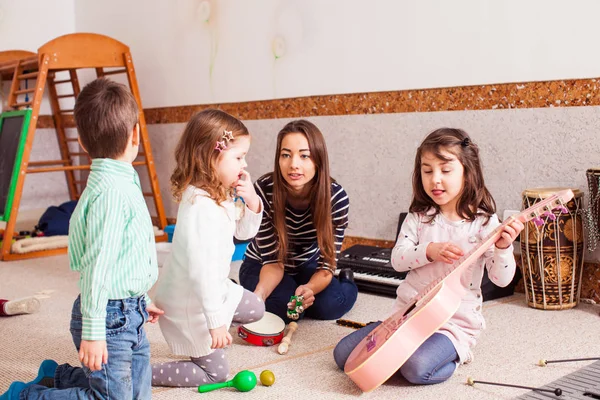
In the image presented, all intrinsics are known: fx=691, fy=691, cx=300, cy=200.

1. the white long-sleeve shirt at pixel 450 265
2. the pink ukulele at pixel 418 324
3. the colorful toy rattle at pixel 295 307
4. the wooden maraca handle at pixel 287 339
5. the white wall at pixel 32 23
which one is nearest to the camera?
the pink ukulele at pixel 418 324

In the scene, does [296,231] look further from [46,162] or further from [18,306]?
[46,162]

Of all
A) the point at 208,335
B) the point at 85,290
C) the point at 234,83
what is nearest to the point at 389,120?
the point at 234,83

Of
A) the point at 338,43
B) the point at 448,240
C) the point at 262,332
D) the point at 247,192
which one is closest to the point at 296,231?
the point at 262,332

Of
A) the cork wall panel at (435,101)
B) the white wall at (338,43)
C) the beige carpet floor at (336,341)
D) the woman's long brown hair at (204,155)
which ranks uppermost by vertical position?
the white wall at (338,43)

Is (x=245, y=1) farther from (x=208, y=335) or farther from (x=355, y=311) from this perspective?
(x=208, y=335)

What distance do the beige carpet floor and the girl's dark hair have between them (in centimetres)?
47

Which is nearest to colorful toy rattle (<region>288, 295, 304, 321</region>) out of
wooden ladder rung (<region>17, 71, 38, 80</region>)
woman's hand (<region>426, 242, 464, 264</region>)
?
woman's hand (<region>426, 242, 464, 264</region>)

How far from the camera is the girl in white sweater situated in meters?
1.88

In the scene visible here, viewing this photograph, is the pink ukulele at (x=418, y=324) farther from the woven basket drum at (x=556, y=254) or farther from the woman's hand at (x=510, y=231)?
the woven basket drum at (x=556, y=254)

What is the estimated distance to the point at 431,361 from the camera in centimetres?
193

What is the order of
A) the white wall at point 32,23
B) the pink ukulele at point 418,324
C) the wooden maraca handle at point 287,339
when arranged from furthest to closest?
the white wall at point 32,23 → the wooden maraca handle at point 287,339 → the pink ukulele at point 418,324

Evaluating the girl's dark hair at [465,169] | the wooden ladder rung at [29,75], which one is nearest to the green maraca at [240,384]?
the girl's dark hair at [465,169]

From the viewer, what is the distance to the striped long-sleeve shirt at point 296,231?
261 centimetres

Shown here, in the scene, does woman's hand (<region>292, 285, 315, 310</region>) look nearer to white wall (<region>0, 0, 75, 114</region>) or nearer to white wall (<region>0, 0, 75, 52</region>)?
white wall (<region>0, 0, 75, 114</region>)
